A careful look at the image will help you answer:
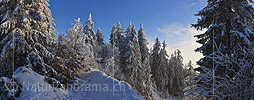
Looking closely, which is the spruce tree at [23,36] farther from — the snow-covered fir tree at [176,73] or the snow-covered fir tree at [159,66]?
the snow-covered fir tree at [176,73]

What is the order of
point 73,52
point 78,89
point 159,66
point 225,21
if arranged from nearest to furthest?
point 225,21 → point 78,89 → point 73,52 → point 159,66

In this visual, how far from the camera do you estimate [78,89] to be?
988 centimetres

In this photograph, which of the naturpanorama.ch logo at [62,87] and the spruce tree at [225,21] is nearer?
the naturpanorama.ch logo at [62,87]

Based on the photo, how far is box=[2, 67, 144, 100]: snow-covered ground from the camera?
706 centimetres

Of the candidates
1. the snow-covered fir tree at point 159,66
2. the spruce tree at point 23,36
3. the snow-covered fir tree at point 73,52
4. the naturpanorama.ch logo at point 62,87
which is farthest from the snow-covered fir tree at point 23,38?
the snow-covered fir tree at point 159,66

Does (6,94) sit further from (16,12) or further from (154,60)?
(154,60)

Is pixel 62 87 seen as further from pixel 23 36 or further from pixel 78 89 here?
pixel 23 36


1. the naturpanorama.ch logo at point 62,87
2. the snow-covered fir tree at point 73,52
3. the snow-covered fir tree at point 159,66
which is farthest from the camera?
the snow-covered fir tree at point 159,66

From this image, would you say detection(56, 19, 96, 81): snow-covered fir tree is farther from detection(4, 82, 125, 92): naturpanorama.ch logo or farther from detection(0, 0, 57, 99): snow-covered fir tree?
detection(0, 0, 57, 99): snow-covered fir tree

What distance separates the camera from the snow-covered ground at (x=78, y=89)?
706cm

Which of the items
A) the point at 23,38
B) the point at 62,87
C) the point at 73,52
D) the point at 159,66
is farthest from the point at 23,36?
the point at 159,66

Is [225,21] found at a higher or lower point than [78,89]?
higher

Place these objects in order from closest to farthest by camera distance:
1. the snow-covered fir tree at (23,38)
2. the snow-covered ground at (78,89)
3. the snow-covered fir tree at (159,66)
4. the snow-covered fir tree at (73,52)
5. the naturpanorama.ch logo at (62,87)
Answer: the naturpanorama.ch logo at (62,87) → the snow-covered ground at (78,89) → the snow-covered fir tree at (23,38) → the snow-covered fir tree at (73,52) → the snow-covered fir tree at (159,66)

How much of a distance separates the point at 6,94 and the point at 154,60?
105 ft
